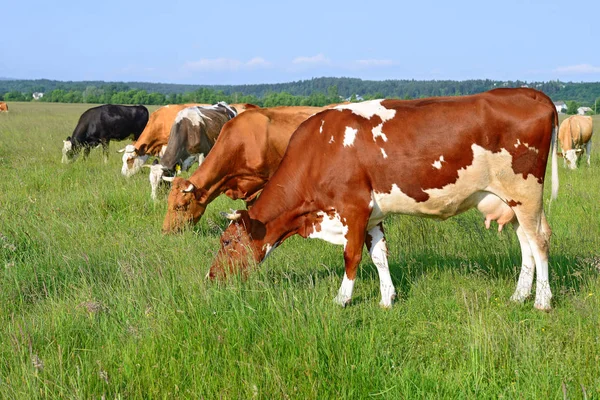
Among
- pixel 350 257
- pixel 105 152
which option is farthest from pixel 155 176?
pixel 105 152

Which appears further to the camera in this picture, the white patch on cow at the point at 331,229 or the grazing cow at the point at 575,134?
the grazing cow at the point at 575,134

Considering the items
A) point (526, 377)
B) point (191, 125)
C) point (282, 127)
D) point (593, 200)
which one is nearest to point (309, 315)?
point (526, 377)

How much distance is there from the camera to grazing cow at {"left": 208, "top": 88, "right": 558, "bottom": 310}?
554 cm

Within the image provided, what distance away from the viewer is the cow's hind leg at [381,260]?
5844 mm

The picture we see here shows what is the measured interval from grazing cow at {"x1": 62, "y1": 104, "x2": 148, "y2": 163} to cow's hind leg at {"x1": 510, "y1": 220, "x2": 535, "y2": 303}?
1402 cm

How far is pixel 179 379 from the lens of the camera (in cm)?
387

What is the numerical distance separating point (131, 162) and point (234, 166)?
7.02 meters

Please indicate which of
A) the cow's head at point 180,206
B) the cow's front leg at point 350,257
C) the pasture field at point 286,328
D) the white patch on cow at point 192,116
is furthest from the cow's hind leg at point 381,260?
the white patch on cow at point 192,116

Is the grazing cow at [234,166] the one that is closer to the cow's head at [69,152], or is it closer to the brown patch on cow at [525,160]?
the brown patch on cow at [525,160]

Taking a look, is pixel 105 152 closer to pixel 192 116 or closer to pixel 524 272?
pixel 192 116

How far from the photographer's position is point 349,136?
573 centimetres

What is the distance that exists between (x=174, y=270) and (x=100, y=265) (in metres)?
0.98

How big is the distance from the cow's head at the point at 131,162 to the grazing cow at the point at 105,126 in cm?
312

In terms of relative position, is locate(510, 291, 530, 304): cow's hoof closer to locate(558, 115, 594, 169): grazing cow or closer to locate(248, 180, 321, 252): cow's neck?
locate(248, 180, 321, 252): cow's neck
